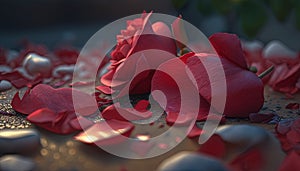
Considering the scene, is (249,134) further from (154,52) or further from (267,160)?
(154,52)

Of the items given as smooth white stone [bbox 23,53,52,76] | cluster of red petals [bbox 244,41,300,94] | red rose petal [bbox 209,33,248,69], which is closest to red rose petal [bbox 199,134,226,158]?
red rose petal [bbox 209,33,248,69]

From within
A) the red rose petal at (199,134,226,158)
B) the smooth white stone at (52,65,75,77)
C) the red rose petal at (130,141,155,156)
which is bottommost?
the smooth white stone at (52,65,75,77)

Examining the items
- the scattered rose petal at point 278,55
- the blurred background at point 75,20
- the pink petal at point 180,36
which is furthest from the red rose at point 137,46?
the blurred background at point 75,20

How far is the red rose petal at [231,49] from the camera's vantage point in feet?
1.45

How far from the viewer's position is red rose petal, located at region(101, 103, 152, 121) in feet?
1.39

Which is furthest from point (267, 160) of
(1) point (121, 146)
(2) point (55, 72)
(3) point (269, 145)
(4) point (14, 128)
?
(2) point (55, 72)

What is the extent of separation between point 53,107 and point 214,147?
0.57 ft

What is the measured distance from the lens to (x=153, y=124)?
1.38 ft

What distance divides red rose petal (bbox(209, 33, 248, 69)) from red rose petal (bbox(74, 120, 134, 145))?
0.12m

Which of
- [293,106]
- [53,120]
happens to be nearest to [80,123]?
[53,120]

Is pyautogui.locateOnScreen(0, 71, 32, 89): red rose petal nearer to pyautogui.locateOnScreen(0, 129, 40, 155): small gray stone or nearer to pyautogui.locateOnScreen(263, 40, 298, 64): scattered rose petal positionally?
pyautogui.locateOnScreen(0, 129, 40, 155): small gray stone

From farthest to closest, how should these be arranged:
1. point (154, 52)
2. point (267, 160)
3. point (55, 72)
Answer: point (55, 72) < point (154, 52) < point (267, 160)

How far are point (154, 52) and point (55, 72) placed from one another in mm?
242

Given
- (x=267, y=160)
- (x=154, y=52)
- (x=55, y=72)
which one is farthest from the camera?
(x=55, y=72)
